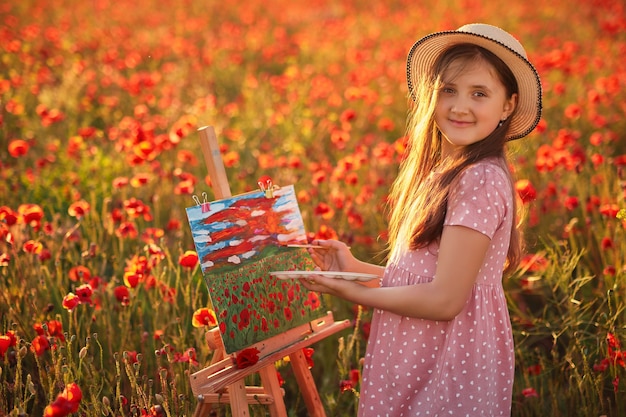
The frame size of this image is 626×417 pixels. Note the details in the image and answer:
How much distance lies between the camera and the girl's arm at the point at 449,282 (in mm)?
1774

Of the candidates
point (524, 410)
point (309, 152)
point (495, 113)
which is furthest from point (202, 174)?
point (495, 113)

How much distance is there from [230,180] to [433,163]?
8.20ft

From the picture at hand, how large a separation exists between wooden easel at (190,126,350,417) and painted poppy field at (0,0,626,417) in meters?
0.10

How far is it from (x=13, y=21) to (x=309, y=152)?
15.3ft

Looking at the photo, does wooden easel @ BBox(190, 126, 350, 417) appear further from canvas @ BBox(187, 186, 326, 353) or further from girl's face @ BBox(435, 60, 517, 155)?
Result: girl's face @ BBox(435, 60, 517, 155)

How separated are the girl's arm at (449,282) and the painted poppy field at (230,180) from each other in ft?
1.72

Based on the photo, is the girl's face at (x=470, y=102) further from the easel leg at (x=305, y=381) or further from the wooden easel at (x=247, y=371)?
the easel leg at (x=305, y=381)

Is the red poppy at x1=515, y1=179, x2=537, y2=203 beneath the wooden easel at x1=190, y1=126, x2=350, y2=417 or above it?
above

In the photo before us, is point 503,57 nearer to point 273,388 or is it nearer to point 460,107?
point 460,107

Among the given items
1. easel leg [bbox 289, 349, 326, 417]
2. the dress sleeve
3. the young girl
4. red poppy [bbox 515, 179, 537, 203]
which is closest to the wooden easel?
easel leg [bbox 289, 349, 326, 417]

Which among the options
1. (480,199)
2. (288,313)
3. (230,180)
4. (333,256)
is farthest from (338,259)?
(230,180)

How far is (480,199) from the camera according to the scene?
180 cm

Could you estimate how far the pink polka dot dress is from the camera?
6.16 feet

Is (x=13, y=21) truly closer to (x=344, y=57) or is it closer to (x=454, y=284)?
(x=344, y=57)
